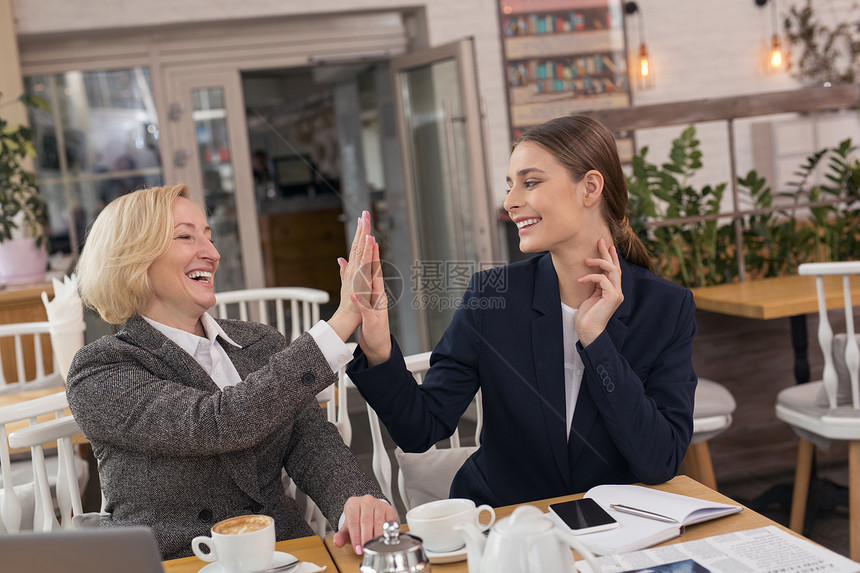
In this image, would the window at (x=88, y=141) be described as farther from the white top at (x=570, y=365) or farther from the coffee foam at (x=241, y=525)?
the coffee foam at (x=241, y=525)

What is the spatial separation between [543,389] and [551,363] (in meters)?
0.05

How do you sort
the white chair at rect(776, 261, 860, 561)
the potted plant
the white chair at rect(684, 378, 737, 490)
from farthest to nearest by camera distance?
the potted plant
the white chair at rect(684, 378, 737, 490)
the white chair at rect(776, 261, 860, 561)

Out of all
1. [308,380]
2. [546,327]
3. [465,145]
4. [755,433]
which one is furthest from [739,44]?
[308,380]

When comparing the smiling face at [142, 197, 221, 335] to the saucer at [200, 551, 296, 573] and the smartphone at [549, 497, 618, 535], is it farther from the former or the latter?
the smartphone at [549, 497, 618, 535]

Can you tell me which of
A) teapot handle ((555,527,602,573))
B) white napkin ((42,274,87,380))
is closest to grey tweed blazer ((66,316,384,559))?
teapot handle ((555,527,602,573))

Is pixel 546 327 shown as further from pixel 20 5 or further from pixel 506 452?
pixel 20 5

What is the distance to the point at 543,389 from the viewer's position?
4.77 ft

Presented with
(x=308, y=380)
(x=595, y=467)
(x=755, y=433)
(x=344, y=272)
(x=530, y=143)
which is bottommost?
(x=755, y=433)

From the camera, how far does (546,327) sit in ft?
4.88

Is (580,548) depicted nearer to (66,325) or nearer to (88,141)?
(66,325)

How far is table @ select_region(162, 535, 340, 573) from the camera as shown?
42.9 inches

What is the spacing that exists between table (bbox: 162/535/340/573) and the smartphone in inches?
12.0

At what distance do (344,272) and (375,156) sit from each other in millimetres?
4629

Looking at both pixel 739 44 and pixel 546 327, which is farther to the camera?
pixel 739 44
